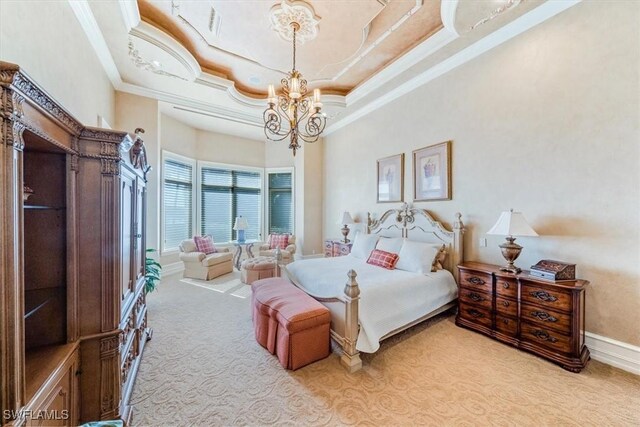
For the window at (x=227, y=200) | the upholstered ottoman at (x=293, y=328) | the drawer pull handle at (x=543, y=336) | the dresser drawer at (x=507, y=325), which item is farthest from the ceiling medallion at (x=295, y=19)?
the window at (x=227, y=200)

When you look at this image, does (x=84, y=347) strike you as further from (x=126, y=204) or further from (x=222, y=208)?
(x=222, y=208)

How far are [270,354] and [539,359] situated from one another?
2.60 metres

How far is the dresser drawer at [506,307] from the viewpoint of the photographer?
A: 8.44 feet

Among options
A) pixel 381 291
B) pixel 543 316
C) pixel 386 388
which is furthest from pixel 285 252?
pixel 543 316

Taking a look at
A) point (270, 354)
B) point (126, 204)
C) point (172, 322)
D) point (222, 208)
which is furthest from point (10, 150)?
point (222, 208)

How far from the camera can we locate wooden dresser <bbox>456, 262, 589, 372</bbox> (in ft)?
7.20

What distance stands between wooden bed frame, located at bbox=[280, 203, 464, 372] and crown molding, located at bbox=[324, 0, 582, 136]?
6.49 feet

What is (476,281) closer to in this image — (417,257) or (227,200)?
(417,257)

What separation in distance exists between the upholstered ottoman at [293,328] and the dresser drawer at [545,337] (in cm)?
199

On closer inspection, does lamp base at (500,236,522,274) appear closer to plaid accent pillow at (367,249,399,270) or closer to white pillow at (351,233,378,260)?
plaid accent pillow at (367,249,399,270)

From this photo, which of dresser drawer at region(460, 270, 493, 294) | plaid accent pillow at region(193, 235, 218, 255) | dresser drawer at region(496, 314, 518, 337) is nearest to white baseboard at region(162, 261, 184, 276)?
plaid accent pillow at region(193, 235, 218, 255)

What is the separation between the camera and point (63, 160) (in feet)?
4.71

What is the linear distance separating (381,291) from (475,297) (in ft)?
→ 4.08

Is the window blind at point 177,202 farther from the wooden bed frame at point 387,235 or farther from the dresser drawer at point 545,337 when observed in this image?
the dresser drawer at point 545,337
